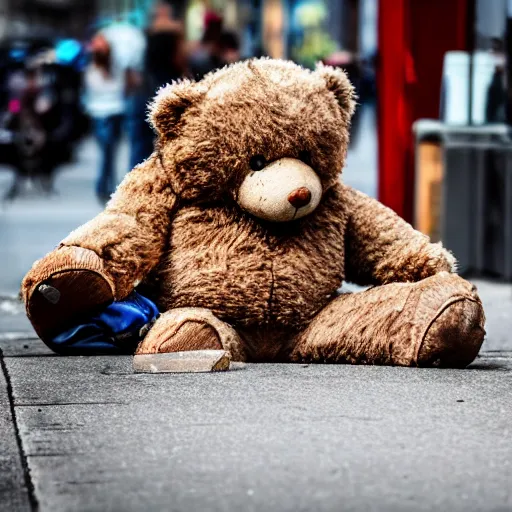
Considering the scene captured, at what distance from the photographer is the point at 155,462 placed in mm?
3932

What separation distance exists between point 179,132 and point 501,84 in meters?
3.81

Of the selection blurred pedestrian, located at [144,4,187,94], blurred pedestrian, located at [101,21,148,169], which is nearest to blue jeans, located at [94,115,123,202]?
blurred pedestrian, located at [101,21,148,169]

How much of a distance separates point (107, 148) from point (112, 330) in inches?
373

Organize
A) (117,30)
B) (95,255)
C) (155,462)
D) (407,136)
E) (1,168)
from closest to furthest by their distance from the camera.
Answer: (155,462) < (95,255) < (407,136) < (117,30) < (1,168)

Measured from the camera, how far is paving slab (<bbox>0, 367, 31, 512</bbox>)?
3600 mm

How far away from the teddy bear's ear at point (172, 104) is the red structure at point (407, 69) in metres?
4.46

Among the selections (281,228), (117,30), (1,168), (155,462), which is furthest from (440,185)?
(1,168)

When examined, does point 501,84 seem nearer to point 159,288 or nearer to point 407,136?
point 407,136

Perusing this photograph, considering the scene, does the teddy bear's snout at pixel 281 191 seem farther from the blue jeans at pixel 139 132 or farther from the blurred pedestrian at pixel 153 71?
the blue jeans at pixel 139 132

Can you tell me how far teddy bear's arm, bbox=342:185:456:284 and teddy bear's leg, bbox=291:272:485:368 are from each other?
205 mm

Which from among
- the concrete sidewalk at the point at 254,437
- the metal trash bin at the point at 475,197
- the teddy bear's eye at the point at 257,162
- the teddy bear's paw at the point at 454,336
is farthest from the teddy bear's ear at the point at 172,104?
the metal trash bin at the point at 475,197

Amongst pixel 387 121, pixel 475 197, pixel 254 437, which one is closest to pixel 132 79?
pixel 387 121

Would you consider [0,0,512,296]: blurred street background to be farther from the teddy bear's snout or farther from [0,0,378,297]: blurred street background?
the teddy bear's snout

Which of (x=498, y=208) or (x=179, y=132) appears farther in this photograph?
(x=498, y=208)
